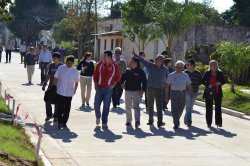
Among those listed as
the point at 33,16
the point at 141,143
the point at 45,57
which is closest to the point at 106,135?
the point at 141,143

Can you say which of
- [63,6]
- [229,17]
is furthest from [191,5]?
[63,6]

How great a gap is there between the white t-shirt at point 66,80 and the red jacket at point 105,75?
1.93 feet

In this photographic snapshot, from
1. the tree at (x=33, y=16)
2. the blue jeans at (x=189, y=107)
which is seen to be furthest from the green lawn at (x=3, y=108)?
the tree at (x=33, y=16)

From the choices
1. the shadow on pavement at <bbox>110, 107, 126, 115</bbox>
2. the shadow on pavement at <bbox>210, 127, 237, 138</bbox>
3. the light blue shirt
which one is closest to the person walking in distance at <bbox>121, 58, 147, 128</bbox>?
the shadow on pavement at <bbox>210, 127, 237, 138</bbox>

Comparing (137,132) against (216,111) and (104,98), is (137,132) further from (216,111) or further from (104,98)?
(216,111)

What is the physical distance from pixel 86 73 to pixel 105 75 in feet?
14.4

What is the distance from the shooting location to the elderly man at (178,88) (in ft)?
44.4

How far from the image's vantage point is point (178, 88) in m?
13.5

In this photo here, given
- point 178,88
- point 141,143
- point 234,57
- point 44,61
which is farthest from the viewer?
point 44,61

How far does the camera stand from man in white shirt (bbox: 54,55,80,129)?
12688mm

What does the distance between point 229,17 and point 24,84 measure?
41.5 metres

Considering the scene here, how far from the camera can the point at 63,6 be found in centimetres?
9544

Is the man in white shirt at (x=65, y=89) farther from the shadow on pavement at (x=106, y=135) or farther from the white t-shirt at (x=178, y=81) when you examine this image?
the white t-shirt at (x=178, y=81)

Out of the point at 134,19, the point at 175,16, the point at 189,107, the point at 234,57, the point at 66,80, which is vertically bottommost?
the point at 189,107
